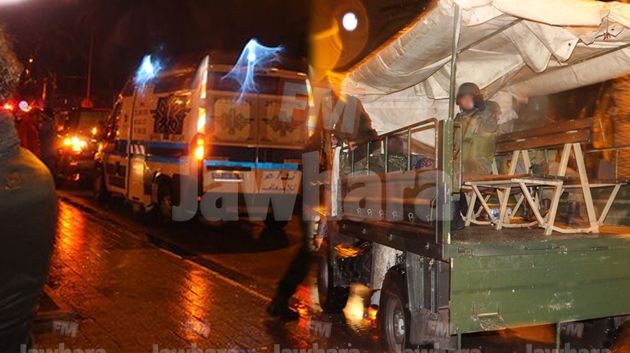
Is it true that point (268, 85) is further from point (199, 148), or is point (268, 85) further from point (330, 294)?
point (330, 294)

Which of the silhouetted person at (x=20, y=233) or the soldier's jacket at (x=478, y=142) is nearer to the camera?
the silhouetted person at (x=20, y=233)

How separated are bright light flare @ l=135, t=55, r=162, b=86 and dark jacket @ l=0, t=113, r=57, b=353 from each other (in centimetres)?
1191

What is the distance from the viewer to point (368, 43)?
19.9m

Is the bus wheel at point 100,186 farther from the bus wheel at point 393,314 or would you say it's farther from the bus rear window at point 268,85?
the bus wheel at point 393,314

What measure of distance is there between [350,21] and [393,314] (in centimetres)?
A: 1608

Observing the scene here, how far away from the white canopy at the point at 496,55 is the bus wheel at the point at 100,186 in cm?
1106

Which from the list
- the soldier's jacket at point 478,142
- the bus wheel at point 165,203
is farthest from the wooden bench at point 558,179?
the bus wheel at point 165,203

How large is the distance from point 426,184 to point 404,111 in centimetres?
297

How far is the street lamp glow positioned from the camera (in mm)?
19906

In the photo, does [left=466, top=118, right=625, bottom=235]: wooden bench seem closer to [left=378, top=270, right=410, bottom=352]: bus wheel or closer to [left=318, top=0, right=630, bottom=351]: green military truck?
[left=318, top=0, right=630, bottom=351]: green military truck

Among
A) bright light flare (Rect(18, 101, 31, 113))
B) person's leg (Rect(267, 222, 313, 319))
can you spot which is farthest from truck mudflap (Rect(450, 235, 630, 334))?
bright light flare (Rect(18, 101, 31, 113))

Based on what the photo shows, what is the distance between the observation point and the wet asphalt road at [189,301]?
5.47 m

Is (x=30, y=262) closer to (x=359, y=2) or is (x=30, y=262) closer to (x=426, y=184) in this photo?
(x=426, y=184)

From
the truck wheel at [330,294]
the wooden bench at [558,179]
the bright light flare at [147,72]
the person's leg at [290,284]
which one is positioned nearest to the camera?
the wooden bench at [558,179]
